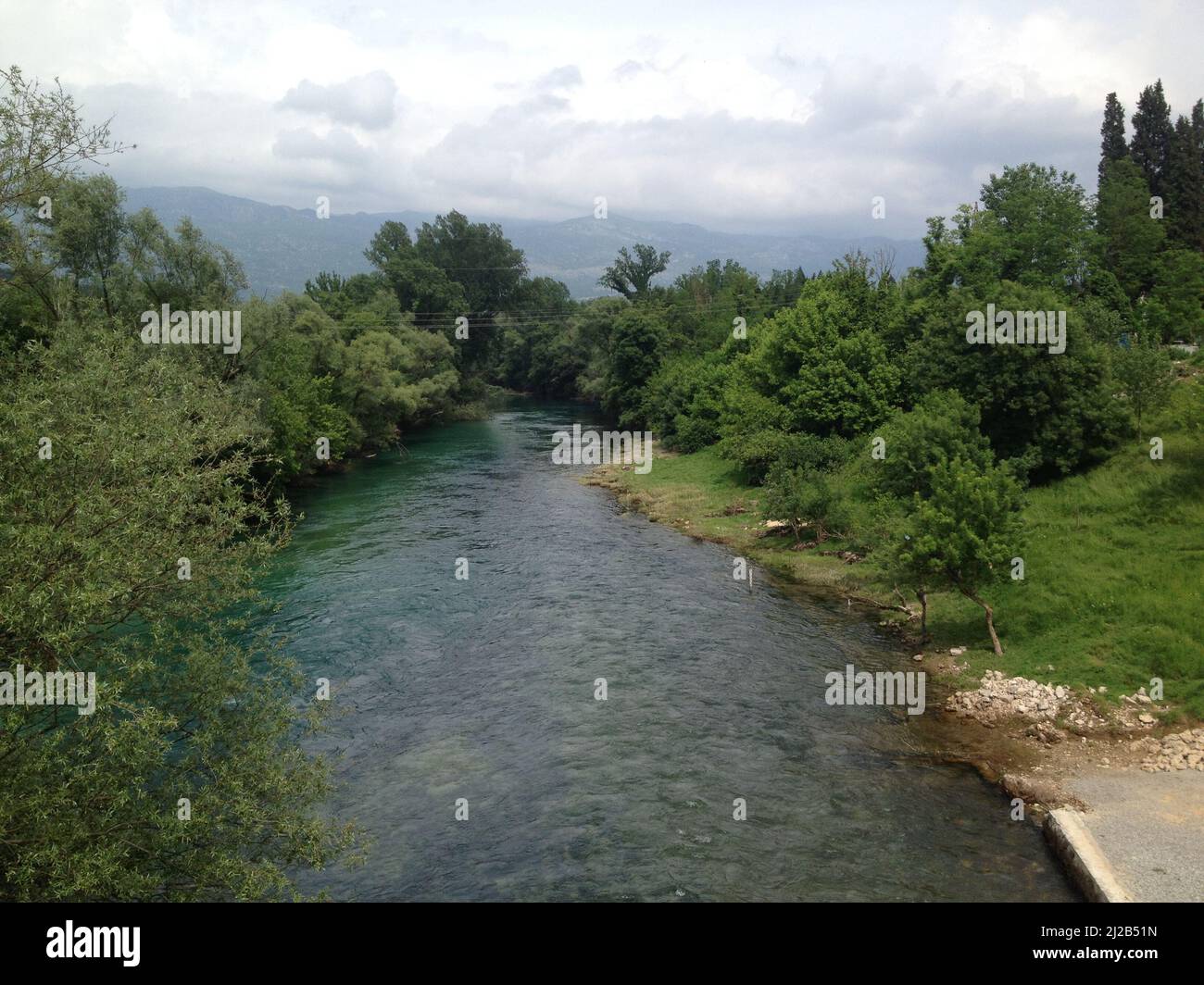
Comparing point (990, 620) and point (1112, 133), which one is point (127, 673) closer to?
point (990, 620)

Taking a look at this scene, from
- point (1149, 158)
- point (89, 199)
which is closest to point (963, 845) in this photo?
point (89, 199)

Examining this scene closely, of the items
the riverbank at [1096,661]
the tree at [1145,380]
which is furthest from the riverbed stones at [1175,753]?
the tree at [1145,380]

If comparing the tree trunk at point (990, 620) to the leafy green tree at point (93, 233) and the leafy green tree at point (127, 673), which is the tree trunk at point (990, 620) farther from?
the leafy green tree at point (93, 233)

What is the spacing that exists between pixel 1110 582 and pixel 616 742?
15761mm

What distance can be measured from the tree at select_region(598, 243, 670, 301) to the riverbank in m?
82.9

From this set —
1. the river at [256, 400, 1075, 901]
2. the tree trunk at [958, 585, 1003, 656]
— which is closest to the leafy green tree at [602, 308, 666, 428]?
the river at [256, 400, 1075, 901]

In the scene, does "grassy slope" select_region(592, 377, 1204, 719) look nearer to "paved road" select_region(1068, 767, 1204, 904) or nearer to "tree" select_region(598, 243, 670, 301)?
"paved road" select_region(1068, 767, 1204, 904)

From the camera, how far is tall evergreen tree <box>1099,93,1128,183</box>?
67.2 meters

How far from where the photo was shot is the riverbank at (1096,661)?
17.9 meters

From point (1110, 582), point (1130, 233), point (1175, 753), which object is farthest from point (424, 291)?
point (1175, 753)

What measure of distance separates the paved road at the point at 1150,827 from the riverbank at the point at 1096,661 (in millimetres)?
35

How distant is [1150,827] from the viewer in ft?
54.4
